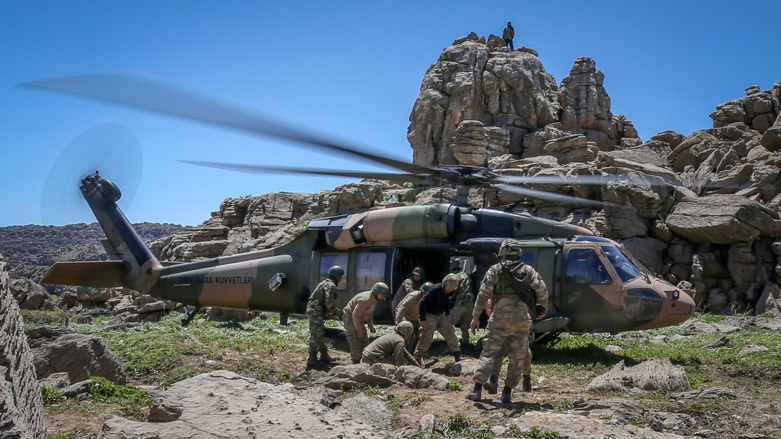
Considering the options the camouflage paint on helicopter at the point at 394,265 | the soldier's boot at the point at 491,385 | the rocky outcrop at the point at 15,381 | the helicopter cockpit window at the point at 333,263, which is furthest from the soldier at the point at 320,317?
the rocky outcrop at the point at 15,381

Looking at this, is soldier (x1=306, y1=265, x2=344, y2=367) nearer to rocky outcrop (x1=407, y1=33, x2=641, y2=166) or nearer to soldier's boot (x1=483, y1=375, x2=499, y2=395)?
soldier's boot (x1=483, y1=375, x2=499, y2=395)

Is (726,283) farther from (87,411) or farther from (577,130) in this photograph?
(577,130)

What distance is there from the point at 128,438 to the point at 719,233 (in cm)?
1761

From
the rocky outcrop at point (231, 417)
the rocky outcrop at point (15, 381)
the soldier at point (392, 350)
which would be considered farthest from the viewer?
the soldier at point (392, 350)

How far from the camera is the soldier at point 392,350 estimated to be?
8.13 meters

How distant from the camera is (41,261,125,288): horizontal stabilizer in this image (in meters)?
12.0

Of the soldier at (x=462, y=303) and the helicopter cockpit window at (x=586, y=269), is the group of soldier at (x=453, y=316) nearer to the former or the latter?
the soldier at (x=462, y=303)

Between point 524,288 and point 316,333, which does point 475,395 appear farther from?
point 316,333

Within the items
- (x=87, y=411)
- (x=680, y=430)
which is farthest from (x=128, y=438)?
(x=680, y=430)

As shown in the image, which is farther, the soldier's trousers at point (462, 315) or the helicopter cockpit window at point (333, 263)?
the helicopter cockpit window at point (333, 263)

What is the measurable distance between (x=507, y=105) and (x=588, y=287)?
3025 cm

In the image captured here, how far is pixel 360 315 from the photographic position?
28.2 feet

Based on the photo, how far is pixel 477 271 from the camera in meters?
10.0

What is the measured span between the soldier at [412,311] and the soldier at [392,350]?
515 millimetres
